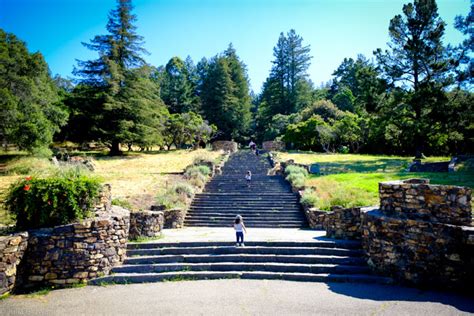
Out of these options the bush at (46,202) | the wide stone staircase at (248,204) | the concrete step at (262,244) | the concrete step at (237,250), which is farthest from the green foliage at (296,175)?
the bush at (46,202)

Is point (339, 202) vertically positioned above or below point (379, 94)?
below

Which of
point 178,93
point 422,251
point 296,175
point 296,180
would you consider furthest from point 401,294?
point 178,93

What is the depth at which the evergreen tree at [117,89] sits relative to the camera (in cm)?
3136

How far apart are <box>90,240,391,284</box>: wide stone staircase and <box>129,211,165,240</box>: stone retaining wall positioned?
0.65 metres

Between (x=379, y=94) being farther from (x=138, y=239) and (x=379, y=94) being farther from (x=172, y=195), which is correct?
(x=138, y=239)

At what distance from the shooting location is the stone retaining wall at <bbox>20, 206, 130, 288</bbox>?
309 inches

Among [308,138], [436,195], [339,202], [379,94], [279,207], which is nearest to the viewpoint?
[436,195]

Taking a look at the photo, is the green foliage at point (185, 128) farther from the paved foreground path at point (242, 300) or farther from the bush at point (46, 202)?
the paved foreground path at point (242, 300)

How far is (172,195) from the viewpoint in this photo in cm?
1546

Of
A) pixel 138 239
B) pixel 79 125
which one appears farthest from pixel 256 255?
pixel 79 125

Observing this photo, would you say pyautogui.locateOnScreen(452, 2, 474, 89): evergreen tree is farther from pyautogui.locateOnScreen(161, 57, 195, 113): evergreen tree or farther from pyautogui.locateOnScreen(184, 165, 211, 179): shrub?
pyautogui.locateOnScreen(161, 57, 195, 113): evergreen tree

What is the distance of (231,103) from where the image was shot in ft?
171

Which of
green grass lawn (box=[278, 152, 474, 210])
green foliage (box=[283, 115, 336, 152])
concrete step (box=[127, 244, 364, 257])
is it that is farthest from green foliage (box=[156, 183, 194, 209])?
green foliage (box=[283, 115, 336, 152])

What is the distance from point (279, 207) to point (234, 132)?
38.4 meters
